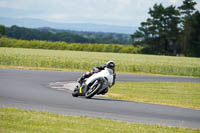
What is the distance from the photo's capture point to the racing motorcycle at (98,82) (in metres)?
16.9

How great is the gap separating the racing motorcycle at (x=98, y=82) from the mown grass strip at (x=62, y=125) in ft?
15.1

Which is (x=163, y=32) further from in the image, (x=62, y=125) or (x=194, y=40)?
(x=62, y=125)

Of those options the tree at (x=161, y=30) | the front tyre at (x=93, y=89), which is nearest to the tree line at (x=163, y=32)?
the tree at (x=161, y=30)

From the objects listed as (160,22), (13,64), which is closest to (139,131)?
(13,64)

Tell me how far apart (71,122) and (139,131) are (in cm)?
161

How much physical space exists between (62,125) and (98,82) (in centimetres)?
629

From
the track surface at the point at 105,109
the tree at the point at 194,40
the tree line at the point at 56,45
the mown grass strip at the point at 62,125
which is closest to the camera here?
the mown grass strip at the point at 62,125

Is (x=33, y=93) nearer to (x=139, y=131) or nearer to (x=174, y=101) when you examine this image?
(x=174, y=101)

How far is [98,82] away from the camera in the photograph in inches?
667

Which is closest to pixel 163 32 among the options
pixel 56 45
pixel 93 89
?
pixel 56 45

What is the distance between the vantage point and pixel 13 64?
1652 inches

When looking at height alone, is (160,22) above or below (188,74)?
above

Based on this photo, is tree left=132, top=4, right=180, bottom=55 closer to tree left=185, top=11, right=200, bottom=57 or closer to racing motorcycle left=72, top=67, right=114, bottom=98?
tree left=185, top=11, right=200, bottom=57

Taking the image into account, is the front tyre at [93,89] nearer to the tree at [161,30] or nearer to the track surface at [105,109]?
the track surface at [105,109]
